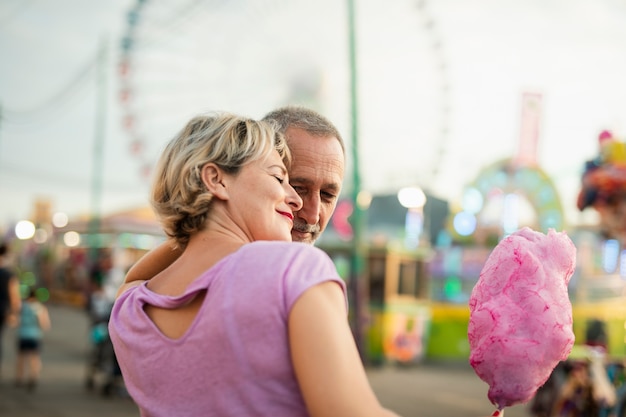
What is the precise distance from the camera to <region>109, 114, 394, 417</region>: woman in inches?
44.9

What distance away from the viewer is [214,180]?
4.55ft

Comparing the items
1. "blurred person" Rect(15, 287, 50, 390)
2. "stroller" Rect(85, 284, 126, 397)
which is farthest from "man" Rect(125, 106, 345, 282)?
"blurred person" Rect(15, 287, 50, 390)

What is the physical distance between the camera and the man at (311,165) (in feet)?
6.34

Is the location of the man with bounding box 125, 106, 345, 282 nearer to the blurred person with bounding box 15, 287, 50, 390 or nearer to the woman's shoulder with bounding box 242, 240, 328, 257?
the woman's shoulder with bounding box 242, 240, 328, 257

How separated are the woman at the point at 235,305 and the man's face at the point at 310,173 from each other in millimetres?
358

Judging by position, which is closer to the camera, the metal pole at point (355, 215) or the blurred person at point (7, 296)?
the blurred person at point (7, 296)

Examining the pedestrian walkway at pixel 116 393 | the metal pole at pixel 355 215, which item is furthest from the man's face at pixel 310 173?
the metal pole at pixel 355 215

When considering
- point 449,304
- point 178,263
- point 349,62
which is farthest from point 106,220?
point 178,263

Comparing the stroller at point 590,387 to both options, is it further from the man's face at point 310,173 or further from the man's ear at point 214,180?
the man's ear at point 214,180

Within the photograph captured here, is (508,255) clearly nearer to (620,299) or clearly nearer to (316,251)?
(316,251)

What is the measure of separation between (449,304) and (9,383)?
11.7m

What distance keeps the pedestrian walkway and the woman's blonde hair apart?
7.07 meters

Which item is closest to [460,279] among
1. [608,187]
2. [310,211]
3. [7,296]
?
[608,187]

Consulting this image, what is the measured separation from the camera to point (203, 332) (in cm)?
123
